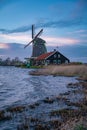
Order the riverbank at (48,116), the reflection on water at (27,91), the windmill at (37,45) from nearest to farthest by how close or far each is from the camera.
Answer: the riverbank at (48,116), the reflection on water at (27,91), the windmill at (37,45)

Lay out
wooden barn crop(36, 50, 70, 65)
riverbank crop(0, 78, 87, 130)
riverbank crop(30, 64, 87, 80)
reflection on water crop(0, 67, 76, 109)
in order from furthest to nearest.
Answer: wooden barn crop(36, 50, 70, 65), riverbank crop(30, 64, 87, 80), reflection on water crop(0, 67, 76, 109), riverbank crop(0, 78, 87, 130)

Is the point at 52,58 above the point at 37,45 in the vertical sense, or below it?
below

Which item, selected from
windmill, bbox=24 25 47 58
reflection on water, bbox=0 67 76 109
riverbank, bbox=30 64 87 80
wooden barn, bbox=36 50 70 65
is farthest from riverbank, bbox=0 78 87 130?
windmill, bbox=24 25 47 58

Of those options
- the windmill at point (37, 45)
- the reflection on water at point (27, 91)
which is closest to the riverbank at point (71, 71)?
the reflection on water at point (27, 91)

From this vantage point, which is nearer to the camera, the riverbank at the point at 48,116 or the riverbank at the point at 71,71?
the riverbank at the point at 48,116

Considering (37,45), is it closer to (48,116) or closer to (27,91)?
(27,91)

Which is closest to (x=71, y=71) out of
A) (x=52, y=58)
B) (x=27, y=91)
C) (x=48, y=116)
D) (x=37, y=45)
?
(x=27, y=91)

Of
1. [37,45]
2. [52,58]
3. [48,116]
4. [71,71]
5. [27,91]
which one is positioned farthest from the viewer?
[37,45]

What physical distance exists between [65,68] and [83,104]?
30.0m

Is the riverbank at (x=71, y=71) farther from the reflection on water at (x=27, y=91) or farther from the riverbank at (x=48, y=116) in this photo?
the riverbank at (x=48, y=116)

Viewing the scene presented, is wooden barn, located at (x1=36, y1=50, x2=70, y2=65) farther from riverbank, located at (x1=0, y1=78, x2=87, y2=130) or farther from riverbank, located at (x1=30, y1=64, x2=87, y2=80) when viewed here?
riverbank, located at (x1=0, y1=78, x2=87, y2=130)

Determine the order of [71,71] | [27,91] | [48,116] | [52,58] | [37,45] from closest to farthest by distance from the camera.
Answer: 1. [48,116]
2. [27,91]
3. [71,71]
4. [52,58]
5. [37,45]

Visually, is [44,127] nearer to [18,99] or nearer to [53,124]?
Result: [53,124]

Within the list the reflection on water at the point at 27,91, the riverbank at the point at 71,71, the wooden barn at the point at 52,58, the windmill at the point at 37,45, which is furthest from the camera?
the windmill at the point at 37,45
